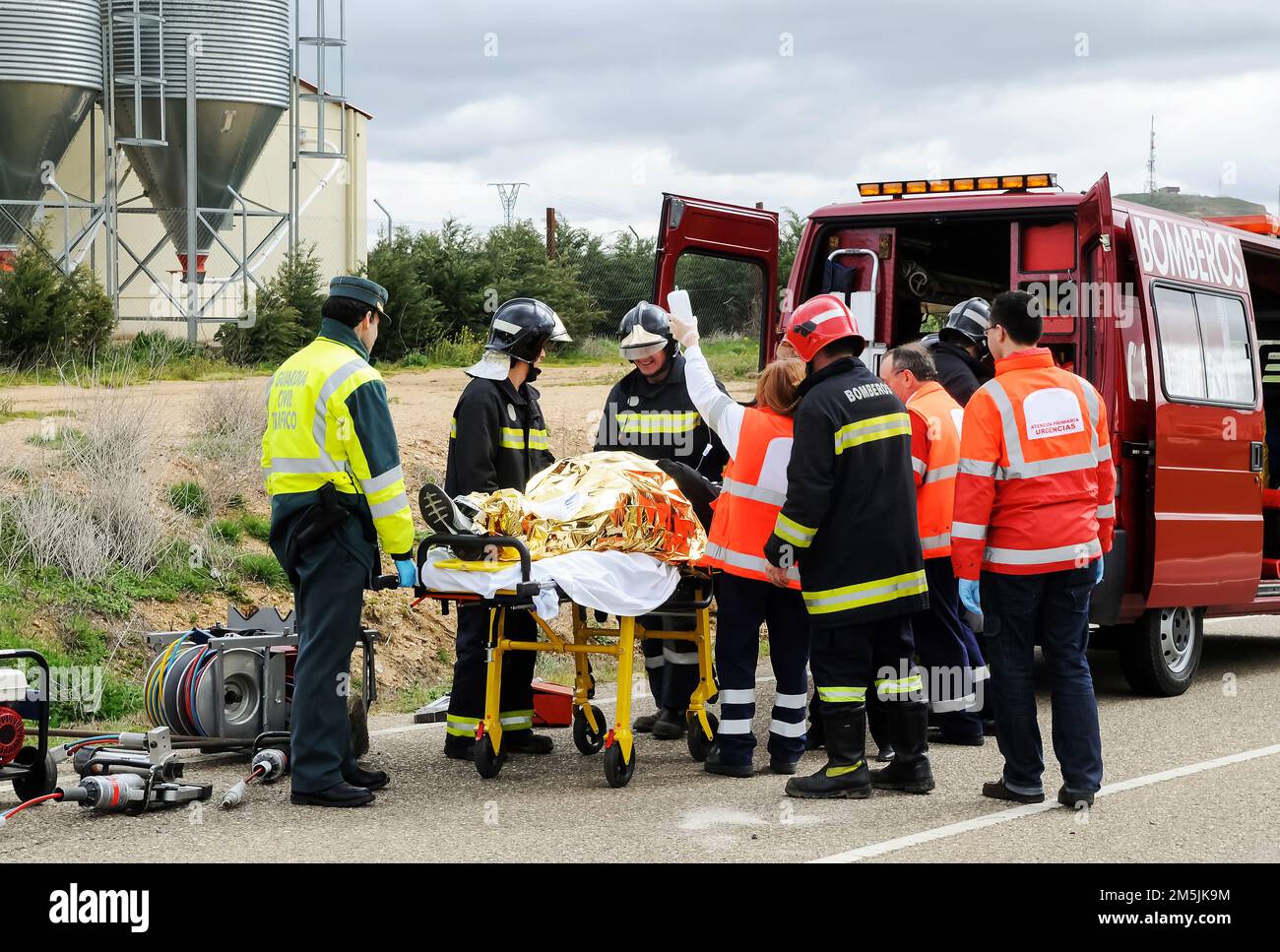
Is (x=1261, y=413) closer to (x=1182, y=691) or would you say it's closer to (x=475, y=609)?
(x=1182, y=691)

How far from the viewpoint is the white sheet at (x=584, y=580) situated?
241 inches

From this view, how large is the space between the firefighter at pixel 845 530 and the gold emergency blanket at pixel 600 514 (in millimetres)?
541

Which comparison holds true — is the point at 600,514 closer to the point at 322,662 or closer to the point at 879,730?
the point at 322,662

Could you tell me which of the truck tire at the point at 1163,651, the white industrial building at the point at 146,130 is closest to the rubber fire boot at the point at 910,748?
the truck tire at the point at 1163,651

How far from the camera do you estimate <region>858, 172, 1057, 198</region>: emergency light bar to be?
28.0 feet

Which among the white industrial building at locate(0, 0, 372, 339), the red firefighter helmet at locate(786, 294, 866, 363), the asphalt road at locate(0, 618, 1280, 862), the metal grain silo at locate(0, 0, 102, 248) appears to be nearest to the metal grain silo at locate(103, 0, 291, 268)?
the white industrial building at locate(0, 0, 372, 339)

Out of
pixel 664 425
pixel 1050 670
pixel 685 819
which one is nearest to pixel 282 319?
pixel 664 425

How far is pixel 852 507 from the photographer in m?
6.14

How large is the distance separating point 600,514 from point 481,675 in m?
1.09

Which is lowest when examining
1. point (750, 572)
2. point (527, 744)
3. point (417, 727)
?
point (417, 727)

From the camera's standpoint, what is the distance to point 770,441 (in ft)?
21.7

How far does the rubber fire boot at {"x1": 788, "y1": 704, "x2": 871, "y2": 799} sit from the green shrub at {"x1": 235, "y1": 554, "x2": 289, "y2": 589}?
5.08m

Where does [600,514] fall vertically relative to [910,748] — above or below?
above
